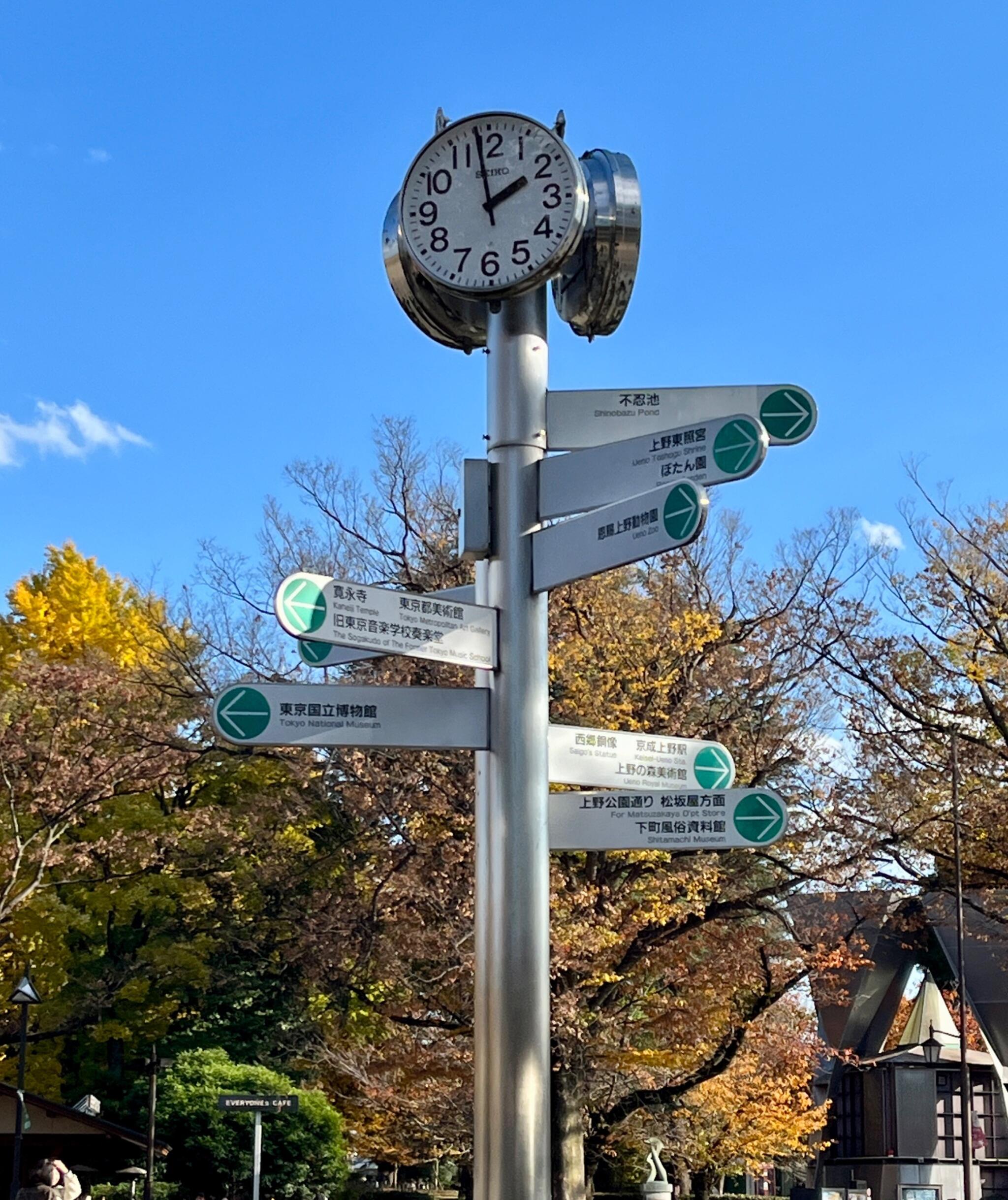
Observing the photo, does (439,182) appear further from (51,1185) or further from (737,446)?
(51,1185)

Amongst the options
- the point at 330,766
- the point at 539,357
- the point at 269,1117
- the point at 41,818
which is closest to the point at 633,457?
the point at 539,357

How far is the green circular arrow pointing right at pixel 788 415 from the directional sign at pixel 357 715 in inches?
52.6

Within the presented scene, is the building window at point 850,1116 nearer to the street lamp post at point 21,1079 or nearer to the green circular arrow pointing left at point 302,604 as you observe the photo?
the street lamp post at point 21,1079

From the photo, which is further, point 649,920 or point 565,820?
point 649,920

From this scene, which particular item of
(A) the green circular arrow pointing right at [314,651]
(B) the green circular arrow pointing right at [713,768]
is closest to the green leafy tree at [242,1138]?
(A) the green circular arrow pointing right at [314,651]

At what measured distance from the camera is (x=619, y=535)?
497cm

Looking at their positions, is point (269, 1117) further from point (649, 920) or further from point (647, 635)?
point (647, 635)

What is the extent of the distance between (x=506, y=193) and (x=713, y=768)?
2.16 meters

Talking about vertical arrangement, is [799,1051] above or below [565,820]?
below

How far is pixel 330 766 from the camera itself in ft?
87.6

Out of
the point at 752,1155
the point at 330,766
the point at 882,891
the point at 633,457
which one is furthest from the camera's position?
the point at 752,1155

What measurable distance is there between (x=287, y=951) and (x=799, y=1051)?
372 inches

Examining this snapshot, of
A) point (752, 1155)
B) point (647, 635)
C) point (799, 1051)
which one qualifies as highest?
point (647, 635)

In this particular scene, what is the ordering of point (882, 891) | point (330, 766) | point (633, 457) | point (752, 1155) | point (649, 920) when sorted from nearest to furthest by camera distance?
1. point (633, 457)
2. point (649, 920)
3. point (882, 891)
4. point (330, 766)
5. point (752, 1155)
